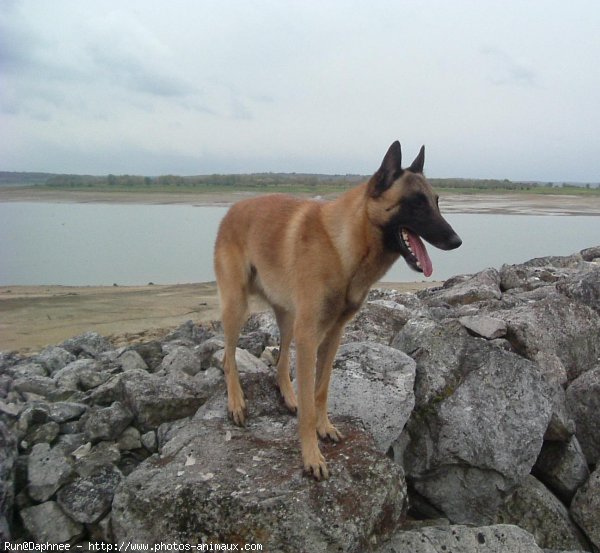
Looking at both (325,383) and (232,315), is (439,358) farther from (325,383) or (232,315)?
(232,315)

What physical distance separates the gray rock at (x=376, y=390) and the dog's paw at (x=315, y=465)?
83 centimetres

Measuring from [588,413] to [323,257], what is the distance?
346 cm

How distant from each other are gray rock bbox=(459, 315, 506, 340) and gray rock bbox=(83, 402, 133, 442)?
11.4 feet

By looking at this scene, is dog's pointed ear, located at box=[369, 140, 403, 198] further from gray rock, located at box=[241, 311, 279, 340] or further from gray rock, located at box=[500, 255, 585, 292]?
gray rock, located at box=[500, 255, 585, 292]

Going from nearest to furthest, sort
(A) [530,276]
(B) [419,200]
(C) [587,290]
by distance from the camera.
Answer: (B) [419,200], (C) [587,290], (A) [530,276]

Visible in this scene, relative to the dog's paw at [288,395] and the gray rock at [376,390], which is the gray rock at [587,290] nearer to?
the gray rock at [376,390]

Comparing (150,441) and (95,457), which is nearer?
(95,457)

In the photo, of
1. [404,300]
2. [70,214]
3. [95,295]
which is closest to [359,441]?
[404,300]

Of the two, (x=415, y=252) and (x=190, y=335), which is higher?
(x=415, y=252)

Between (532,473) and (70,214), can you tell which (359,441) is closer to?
(532,473)

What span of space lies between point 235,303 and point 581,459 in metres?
3.55

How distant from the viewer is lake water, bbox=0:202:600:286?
74.0ft

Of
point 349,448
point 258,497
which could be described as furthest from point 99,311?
point 258,497

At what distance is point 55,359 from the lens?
25.0ft
